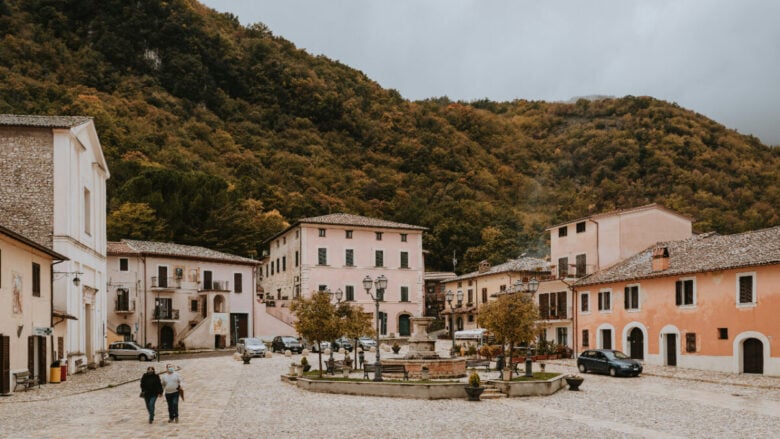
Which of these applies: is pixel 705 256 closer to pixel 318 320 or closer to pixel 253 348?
pixel 318 320

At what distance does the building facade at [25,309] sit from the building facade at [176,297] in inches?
1058

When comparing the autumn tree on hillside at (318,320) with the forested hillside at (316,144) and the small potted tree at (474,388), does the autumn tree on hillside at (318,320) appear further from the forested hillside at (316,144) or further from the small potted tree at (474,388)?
the forested hillside at (316,144)

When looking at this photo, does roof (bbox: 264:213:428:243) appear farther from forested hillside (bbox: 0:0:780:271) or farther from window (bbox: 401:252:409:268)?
forested hillside (bbox: 0:0:780:271)

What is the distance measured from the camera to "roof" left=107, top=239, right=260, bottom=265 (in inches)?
2361

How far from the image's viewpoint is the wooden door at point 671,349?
1601 inches

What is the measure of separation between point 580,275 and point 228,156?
185 ft

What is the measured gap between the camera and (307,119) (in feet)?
359

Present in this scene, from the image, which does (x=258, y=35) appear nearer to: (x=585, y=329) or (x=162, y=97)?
(x=162, y=97)

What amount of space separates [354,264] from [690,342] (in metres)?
36.2

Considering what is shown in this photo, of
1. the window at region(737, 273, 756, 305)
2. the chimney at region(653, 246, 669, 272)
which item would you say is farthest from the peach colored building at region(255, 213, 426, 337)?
the window at region(737, 273, 756, 305)

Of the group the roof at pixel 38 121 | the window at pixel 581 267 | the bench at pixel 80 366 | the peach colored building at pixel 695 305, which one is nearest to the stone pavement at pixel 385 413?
the peach colored building at pixel 695 305

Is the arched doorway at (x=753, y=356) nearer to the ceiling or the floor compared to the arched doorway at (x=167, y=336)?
nearer to the ceiling

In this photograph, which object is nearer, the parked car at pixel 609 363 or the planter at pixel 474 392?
the planter at pixel 474 392

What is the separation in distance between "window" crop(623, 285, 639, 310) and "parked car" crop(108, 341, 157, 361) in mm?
29240
